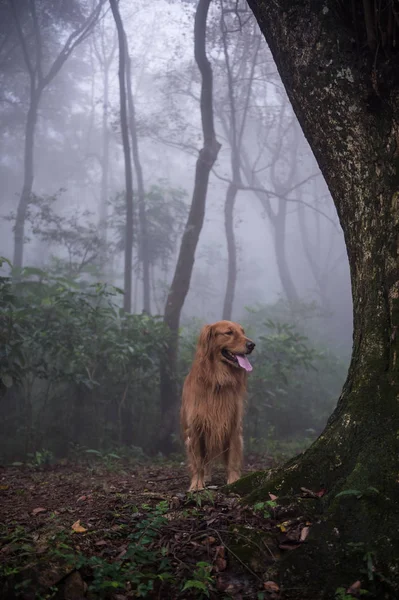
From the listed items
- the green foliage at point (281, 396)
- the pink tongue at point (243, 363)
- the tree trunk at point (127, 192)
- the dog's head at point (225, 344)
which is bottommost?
the green foliage at point (281, 396)

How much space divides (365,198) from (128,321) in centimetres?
598

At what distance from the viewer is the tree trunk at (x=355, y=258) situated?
257 cm

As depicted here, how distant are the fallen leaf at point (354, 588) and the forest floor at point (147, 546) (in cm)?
31

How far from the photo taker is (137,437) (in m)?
8.88

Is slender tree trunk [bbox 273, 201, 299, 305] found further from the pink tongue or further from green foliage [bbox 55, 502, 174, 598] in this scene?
green foliage [bbox 55, 502, 174, 598]

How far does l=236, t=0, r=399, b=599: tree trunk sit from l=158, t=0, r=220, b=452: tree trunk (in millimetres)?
5329

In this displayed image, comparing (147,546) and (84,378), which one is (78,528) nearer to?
(147,546)

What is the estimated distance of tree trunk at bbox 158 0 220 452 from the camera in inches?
346

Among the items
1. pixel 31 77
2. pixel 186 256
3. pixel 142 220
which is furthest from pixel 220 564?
pixel 31 77

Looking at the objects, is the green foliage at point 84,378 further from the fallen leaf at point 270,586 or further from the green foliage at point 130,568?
the fallen leaf at point 270,586

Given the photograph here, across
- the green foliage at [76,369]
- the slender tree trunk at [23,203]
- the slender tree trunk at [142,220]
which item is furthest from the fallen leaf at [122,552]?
the slender tree trunk at [23,203]

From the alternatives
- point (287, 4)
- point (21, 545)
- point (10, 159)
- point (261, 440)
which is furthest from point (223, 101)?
point (21, 545)

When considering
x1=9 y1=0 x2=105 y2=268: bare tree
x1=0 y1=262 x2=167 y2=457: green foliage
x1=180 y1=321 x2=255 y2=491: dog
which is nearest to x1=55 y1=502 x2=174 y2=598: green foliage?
x1=180 y1=321 x2=255 y2=491: dog

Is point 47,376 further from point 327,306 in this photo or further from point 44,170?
point 44,170
